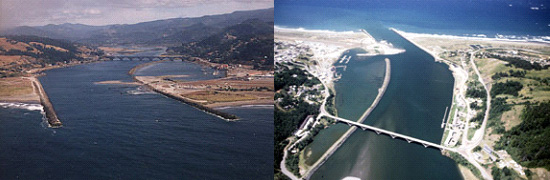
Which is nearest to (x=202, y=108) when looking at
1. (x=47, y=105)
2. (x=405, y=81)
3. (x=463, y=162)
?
(x=47, y=105)

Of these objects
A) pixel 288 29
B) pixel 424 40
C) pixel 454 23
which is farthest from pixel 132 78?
pixel 454 23

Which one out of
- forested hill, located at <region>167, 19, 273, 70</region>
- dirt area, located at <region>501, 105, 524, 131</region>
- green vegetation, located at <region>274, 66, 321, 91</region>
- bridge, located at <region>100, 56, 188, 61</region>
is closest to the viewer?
dirt area, located at <region>501, 105, 524, 131</region>

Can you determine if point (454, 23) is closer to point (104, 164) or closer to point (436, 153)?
point (436, 153)

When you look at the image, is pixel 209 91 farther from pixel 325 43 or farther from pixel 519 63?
pixel 519 63

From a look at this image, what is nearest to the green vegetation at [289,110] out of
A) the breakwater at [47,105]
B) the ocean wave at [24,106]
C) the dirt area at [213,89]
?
the dirt area at [213,89]

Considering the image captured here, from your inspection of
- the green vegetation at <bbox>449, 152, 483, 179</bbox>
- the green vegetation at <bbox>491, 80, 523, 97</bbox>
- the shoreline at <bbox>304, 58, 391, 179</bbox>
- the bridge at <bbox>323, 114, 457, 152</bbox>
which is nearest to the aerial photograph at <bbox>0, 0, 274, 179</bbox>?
the shoreline at <bbox>304, 58, 391, 179</bbox>

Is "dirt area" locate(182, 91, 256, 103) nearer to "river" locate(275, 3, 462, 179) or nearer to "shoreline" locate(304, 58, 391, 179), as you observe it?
"river" locate(275, 3, 462, 179)

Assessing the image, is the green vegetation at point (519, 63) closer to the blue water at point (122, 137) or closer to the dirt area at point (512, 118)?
A: the dirt area at point (512, 118)
